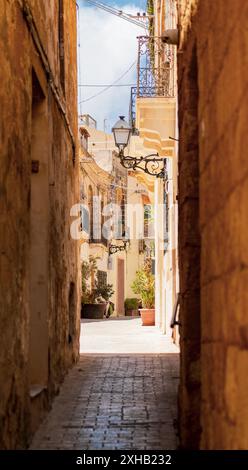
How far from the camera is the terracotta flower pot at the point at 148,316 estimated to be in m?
22.0

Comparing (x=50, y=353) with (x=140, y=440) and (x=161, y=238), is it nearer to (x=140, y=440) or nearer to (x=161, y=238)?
(x=140, y=440)

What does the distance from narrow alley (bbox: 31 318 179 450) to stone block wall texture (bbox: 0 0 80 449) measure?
301 millimetres

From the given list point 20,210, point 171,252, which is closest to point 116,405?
point 20,210

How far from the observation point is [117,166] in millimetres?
43938

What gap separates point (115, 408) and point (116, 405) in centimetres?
16

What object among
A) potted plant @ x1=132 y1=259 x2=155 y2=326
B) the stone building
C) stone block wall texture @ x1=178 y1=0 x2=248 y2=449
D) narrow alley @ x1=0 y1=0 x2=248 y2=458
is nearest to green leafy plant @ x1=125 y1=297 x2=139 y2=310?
the stone building

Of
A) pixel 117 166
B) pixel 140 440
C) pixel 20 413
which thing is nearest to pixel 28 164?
pixel 20 413

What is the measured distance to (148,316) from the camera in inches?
874

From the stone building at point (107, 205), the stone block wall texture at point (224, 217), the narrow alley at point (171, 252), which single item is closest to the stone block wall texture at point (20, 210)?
the narrow alley at point (171, 252)

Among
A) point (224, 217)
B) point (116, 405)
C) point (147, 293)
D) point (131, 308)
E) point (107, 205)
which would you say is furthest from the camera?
point (131, 308)

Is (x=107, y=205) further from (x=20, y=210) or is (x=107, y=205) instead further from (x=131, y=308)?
(x=20, y=210)

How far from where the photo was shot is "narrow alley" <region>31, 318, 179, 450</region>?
6.58 meters
